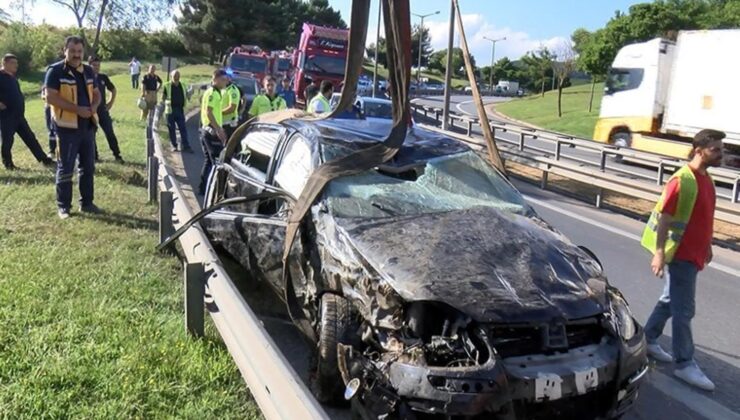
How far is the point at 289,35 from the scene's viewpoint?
216 ft

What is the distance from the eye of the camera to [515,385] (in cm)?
307

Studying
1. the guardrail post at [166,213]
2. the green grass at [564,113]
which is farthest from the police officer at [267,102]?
the green grass at [564,113]

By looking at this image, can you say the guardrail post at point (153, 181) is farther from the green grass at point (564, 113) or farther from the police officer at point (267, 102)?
the green grass at point (564, 113)

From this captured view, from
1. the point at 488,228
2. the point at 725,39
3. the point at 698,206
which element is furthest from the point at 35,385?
the point at 725,39

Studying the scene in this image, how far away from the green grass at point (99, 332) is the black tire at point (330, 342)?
417 mm

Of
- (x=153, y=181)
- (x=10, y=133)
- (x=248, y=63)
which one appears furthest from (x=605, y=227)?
(x=248, y=63)

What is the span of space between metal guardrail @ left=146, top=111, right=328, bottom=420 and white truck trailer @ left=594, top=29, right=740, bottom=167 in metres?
16.1

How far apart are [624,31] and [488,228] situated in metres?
55.4

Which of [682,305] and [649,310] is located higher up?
[682,305]

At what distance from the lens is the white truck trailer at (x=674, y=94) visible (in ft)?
56.2

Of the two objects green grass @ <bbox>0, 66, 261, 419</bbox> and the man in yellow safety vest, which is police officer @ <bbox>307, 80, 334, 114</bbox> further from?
the man in yellow safety vest

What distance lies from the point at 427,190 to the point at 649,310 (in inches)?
103

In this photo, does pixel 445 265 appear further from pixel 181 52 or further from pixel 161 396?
pixel 181 52

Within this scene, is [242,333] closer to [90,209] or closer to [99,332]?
[99,332]
